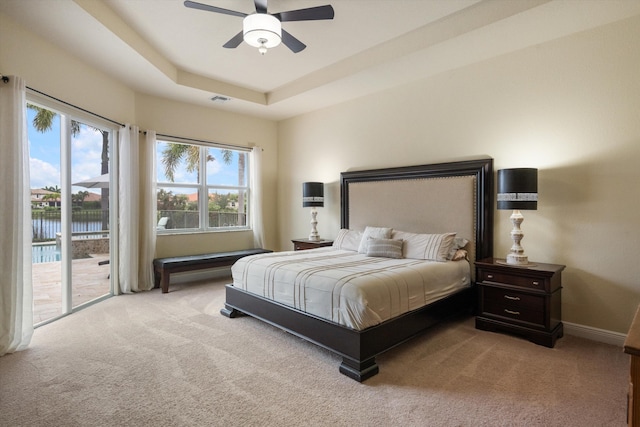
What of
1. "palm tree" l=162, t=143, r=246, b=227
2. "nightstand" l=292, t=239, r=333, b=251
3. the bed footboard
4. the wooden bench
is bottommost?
the bed footboard

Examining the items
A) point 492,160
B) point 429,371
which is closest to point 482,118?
point 492,160

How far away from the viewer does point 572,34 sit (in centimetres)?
313

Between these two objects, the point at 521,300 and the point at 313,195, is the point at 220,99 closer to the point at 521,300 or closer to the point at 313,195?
the point at 313,195

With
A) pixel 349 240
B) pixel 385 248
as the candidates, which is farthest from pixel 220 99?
pixel 385 248

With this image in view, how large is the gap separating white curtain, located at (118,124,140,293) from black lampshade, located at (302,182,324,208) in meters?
2.52

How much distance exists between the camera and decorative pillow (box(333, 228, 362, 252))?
4.51 meters

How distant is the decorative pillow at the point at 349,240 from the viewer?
451 cm

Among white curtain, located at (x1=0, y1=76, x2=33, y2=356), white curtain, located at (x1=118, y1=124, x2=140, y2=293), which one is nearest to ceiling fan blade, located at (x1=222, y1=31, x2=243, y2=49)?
white curtain, located at (x1=0, y1=76, x2=33, y2=356)

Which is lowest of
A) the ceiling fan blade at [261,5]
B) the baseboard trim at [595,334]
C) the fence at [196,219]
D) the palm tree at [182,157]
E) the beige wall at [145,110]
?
the baseboard trim at [595,334]

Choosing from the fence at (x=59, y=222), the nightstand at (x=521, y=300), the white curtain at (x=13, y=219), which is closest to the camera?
the white curtain at (x=13, y=219)

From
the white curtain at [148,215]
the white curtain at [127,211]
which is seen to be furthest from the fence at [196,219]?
the white curtain at [127,211]

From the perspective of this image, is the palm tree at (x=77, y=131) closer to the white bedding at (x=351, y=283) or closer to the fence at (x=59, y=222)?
the fence at (x=59, y=222)

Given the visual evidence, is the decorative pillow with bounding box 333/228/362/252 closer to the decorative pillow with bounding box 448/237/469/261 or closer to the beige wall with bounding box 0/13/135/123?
the decorative pillow with bounding box 448/237/469/261

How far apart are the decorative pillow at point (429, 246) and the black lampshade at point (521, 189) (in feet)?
2.46
